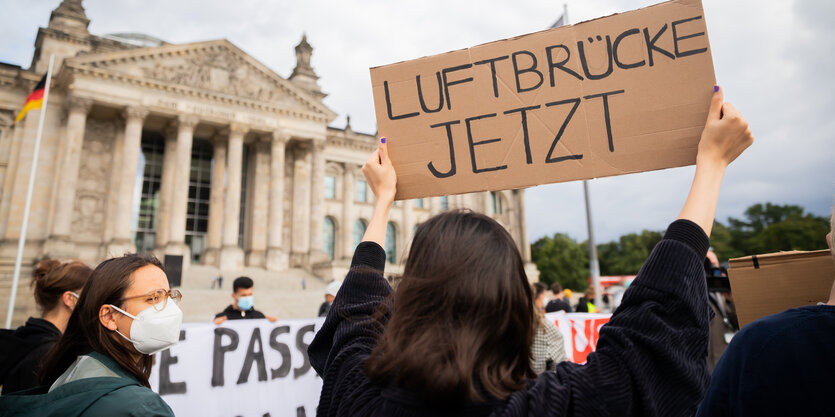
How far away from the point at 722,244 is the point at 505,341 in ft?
279

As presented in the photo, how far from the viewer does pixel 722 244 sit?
73500 millimetres

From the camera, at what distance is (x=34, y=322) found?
3.74 m

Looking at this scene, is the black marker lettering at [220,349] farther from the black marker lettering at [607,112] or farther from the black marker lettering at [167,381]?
the black marker lettering at [607,112]

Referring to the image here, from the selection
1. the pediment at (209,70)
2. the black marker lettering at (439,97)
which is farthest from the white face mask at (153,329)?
the pediment at (209,70)

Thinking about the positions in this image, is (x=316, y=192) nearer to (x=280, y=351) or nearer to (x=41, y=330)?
(x=280, y=351)

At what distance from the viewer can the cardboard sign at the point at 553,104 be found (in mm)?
2158

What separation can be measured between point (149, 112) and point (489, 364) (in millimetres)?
32659

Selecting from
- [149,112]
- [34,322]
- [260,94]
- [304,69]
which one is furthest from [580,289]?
[34,322]

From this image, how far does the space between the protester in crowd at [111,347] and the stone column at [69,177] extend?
1107 inches

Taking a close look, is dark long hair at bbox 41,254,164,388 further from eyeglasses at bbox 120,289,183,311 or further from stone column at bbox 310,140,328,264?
stone column at bbox 310,140,328,264

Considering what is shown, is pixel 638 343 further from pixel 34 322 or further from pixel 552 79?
pixel 34 322

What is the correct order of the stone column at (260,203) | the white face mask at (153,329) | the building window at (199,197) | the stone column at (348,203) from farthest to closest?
the stone column at (348,203) < the building window at (199,197) < the stone column at (260,203) < the white face mask at (153,329)

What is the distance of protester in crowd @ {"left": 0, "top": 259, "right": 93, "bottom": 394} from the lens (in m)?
3.53

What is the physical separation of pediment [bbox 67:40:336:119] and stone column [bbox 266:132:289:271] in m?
2.76
